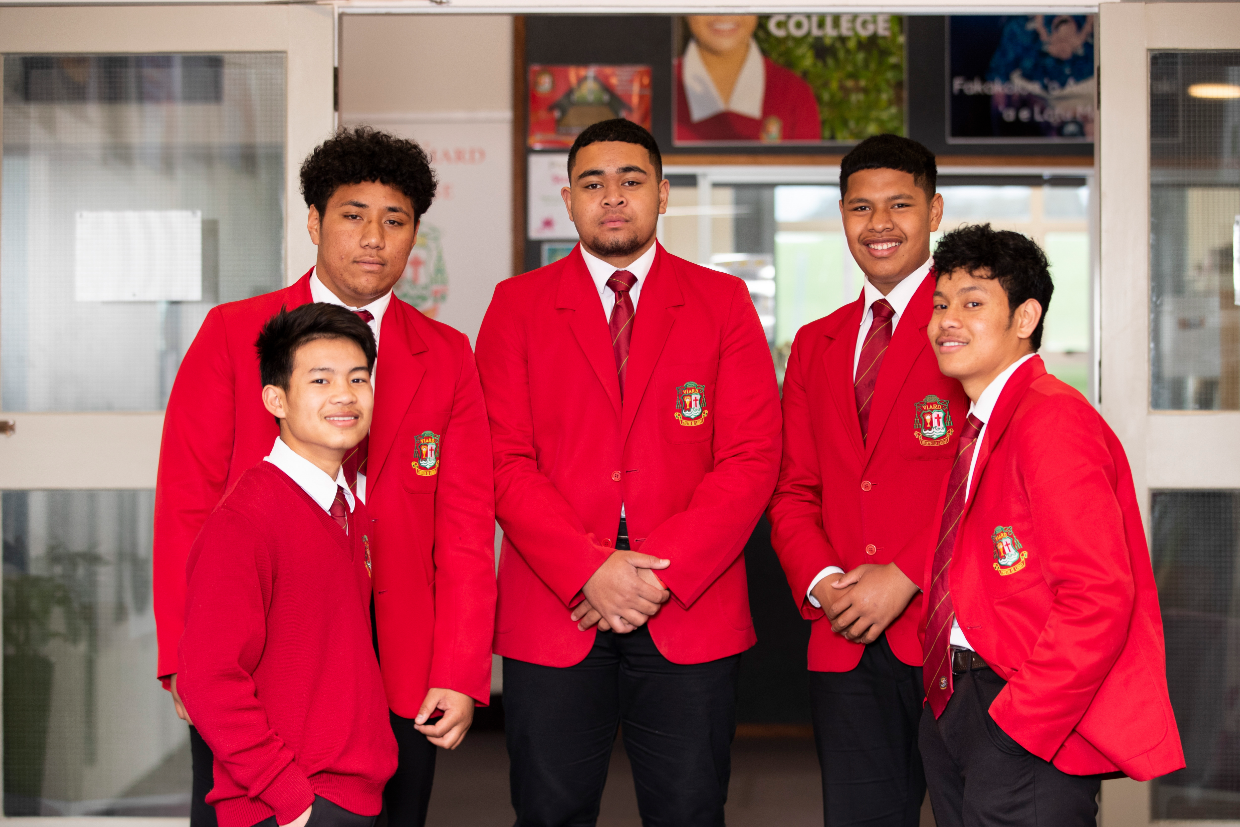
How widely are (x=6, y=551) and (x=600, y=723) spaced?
64.5 inches

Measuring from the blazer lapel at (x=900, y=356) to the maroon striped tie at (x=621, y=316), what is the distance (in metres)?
0.55

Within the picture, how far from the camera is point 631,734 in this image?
209 centimetres

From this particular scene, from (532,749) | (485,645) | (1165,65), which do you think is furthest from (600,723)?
(1165,65)

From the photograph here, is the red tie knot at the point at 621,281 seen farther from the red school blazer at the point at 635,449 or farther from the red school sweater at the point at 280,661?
the red school sweater at the point at 280,661

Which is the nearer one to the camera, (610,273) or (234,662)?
(234,662)

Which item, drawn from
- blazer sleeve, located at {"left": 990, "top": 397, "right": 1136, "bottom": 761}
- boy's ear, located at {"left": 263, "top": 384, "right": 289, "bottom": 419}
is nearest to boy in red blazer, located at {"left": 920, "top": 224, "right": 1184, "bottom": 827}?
blazer sleeve, located at {"left": 990, "top": 397, "right": 1136, "bottom": 761}

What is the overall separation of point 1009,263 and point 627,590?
93cm

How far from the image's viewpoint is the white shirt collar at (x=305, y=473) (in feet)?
5.24

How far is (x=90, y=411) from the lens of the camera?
2588 millimetres

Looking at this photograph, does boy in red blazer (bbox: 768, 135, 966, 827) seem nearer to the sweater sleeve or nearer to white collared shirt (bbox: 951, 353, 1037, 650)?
white collared shirt (bbox: 951, 353, 1037, 650)

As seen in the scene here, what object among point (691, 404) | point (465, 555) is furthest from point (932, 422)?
point (465, 555)

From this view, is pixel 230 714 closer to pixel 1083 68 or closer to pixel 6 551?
pixel 6 551

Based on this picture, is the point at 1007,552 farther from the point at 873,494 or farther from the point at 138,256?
the point at 138,256

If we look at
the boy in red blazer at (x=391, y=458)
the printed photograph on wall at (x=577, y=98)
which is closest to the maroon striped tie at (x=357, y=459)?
the boy in red blazer at (x=391, y=458)
